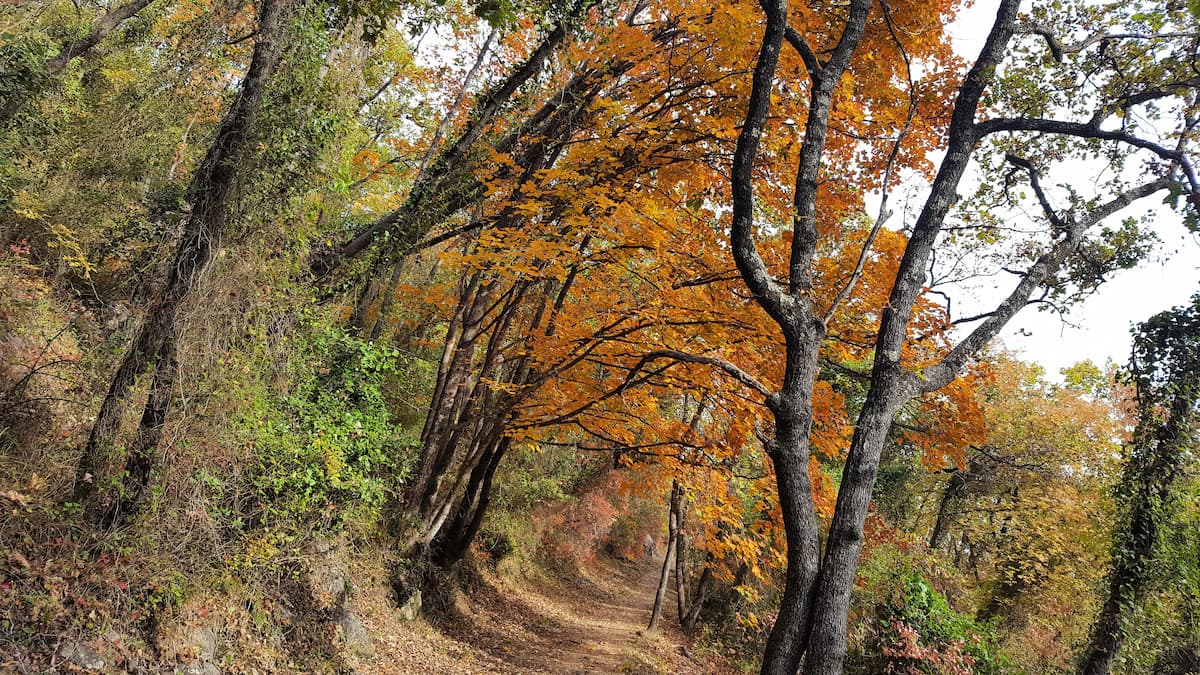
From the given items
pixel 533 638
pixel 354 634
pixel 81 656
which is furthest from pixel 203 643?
pixel 533 638

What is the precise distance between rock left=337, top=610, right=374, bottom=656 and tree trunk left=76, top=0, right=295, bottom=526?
333cm

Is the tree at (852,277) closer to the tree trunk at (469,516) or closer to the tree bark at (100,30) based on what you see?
the tree trunk at (469,516)

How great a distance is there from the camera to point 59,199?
8820 mm

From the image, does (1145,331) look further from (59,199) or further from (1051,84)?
(59,199)

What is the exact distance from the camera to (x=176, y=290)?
4.83m

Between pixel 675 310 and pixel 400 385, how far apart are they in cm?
816

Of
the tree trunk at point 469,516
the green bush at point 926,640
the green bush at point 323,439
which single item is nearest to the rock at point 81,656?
the green bush at point 323,439

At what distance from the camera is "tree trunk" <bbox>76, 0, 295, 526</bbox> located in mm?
4652

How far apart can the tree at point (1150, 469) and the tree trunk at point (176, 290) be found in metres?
12.7

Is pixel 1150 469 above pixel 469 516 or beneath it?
above

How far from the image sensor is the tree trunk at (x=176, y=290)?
4652 millimetres

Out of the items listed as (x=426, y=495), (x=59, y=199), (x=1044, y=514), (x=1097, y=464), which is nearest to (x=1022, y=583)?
(x=1044, y=514)

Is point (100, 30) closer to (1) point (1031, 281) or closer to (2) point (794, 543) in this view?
(2) point (794, 543)

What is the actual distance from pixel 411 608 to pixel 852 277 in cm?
814
